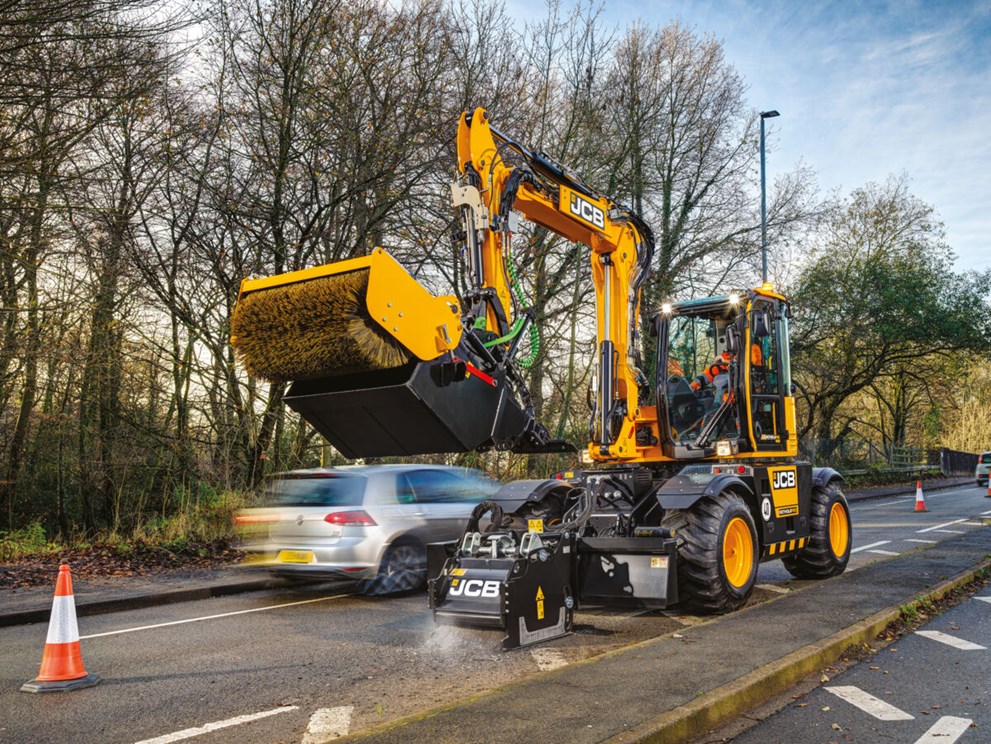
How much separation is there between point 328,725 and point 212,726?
71 cm

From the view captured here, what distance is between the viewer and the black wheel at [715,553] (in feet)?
24.2

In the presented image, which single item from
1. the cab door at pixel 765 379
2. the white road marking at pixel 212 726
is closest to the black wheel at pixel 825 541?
the cab door at pixel 765 379

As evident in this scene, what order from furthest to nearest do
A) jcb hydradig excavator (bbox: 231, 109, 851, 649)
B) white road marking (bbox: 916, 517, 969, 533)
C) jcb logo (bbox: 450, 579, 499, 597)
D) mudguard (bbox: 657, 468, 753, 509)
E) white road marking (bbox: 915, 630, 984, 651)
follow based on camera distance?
white road marking (bbox: 916, 517, 969, 533) < mudguard (bbox: 657, 468, 753, 509) < white road marking (bbox: 915, 630, 984, 651) < jcb logo (bbox: 450, 579, 499, 597) < jcb hydradig excavator (bbox: 231, 109, 851, 649)

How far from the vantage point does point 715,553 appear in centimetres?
738

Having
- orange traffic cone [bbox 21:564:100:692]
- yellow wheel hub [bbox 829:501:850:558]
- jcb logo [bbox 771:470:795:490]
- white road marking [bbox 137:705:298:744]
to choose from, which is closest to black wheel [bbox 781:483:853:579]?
yellow wheel hub [bbox 829:501:850:558]

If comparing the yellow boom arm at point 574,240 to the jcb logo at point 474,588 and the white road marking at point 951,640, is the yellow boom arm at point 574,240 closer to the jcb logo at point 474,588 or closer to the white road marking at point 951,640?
the jcb logo at point 474,588

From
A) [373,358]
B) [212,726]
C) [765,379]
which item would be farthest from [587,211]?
[212,726]

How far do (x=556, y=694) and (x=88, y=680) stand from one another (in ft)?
11.3

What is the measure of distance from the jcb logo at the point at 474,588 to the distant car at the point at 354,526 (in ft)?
10.2

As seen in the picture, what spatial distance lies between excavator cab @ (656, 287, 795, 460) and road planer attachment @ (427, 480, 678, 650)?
146cm

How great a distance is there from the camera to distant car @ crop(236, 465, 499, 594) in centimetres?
927

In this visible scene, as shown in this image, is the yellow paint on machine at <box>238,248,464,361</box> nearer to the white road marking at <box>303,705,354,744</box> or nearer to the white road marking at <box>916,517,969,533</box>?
the white road marking at <box>303,705,354,744</box>

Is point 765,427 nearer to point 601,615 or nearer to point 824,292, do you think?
point 601,615

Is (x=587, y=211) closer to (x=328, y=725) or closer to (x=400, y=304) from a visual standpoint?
(x=400, y=304)
